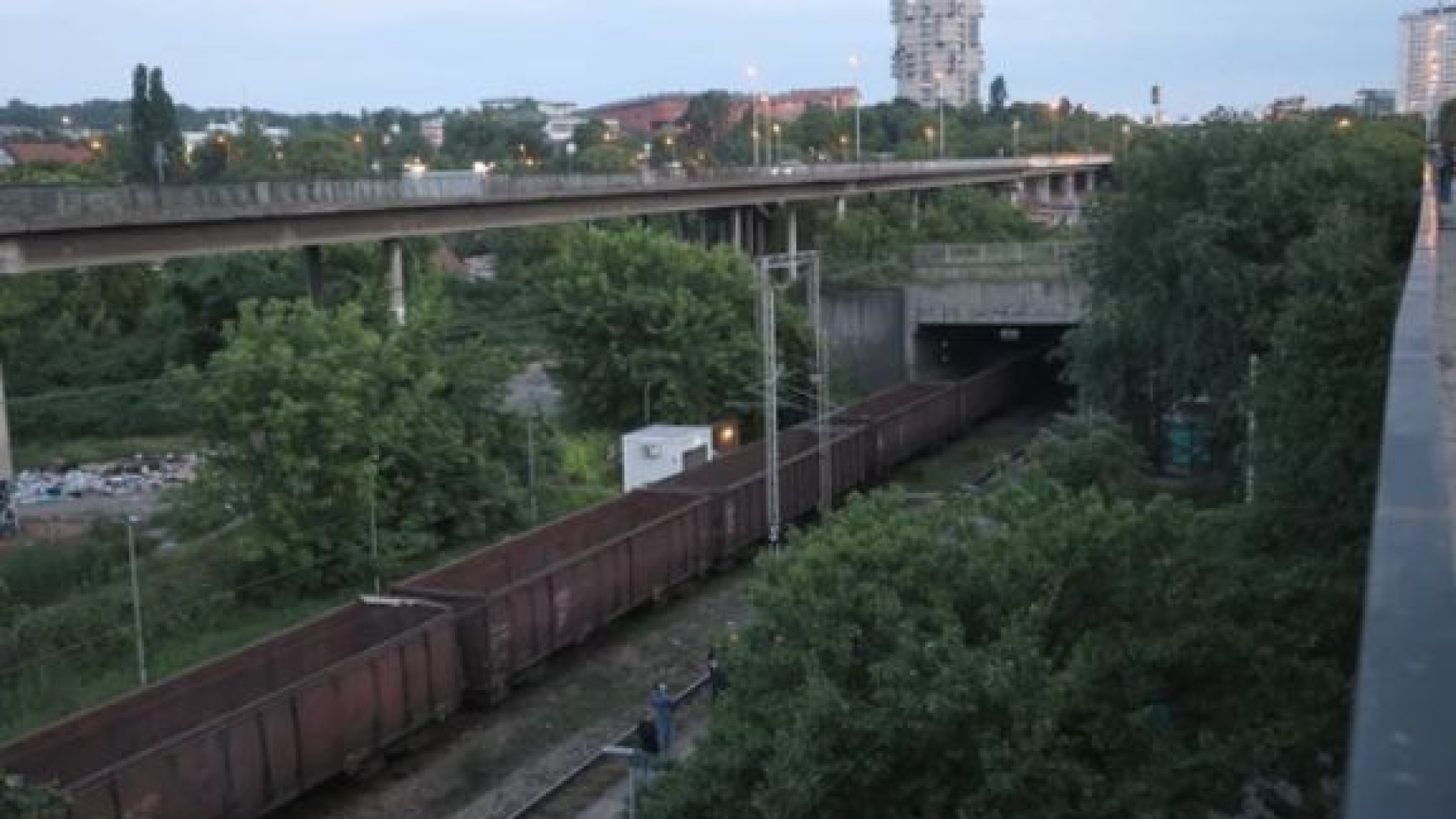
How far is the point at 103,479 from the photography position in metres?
41.3

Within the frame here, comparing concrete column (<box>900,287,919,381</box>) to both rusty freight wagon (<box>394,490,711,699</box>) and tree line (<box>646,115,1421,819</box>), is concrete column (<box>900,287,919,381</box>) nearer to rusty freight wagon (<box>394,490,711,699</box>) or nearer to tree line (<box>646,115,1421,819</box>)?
rusty freight wagon (<box>394,490,711,699</box>)

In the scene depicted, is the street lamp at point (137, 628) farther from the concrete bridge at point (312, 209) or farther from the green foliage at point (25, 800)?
the concrete bridge at point (312, 209)

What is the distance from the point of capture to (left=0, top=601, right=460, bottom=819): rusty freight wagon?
549 inches

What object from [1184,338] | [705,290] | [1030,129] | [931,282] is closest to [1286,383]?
[1184,338]

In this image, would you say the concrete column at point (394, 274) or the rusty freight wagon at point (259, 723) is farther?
the concrete column at point (394, 274)

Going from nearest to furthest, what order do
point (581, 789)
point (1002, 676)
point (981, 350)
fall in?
point (1002, 676) < point (581, 789) < point (981, 350)

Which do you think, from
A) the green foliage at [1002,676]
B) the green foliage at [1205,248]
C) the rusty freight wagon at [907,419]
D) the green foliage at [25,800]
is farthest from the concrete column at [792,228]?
the green foliage at [25,800]

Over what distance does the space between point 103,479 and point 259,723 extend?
2971cm

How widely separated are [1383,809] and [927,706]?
770 cm

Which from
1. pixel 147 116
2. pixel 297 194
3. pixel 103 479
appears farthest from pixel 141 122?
pixel 297 194

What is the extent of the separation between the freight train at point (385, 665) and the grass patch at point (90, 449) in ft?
80.2

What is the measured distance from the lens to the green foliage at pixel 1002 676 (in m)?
8.91

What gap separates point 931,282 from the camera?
45.0 m

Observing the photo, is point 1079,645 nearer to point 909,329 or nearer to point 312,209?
point 312,209
